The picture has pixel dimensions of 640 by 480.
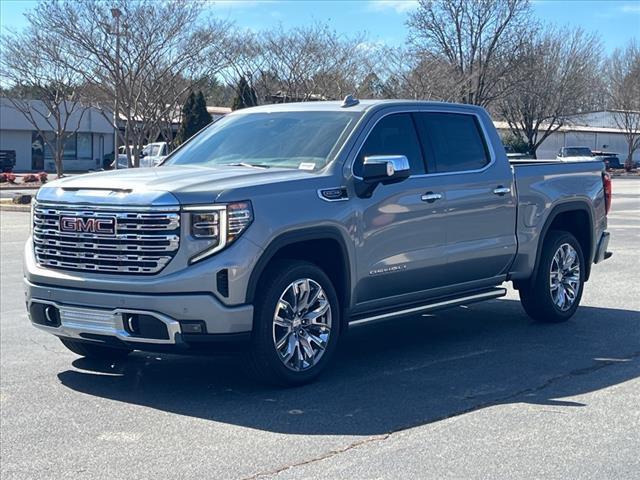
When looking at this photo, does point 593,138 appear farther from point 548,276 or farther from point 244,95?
point 548,276

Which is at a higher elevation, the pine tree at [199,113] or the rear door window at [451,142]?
the pine tree at [199,113]

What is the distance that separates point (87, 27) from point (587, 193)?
857 inches

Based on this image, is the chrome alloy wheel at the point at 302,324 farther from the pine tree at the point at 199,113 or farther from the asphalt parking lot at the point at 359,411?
the pine tree at the point at 199,113

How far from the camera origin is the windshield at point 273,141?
7199 millimetres

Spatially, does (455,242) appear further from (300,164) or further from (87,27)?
(87,27)

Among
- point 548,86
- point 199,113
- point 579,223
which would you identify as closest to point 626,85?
point 548,86

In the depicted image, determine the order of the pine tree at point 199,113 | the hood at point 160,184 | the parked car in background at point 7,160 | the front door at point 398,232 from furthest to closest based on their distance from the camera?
the parked car in background at point 7,160
the pine tree at point 199,113
the front door at point 398,232
the hood at point 160,184

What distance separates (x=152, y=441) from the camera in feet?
18.1

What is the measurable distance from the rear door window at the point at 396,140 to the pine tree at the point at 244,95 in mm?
31102

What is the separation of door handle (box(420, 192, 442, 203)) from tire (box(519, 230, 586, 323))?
5.86 ft

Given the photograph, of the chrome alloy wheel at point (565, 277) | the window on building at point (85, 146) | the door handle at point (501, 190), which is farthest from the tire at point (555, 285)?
the window on building at point (85, 146)

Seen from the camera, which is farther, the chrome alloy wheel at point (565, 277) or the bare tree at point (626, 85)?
the bare tree at point (626, 85)

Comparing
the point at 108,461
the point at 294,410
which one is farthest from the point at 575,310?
the point at 108,461

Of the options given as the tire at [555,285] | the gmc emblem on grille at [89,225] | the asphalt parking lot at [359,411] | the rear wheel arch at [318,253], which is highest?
the gmc emblem on grille at [89,225]
